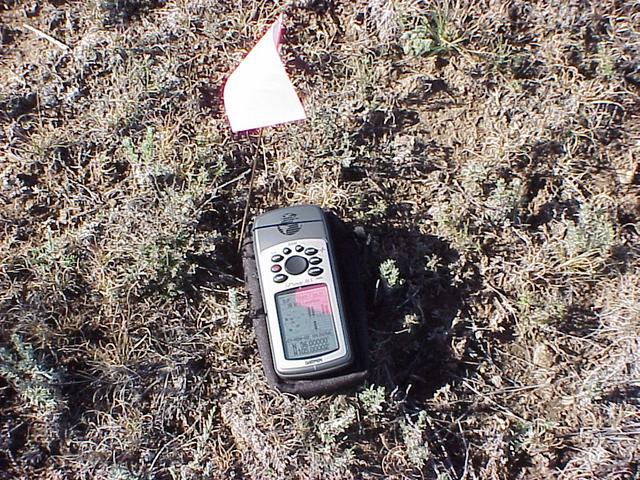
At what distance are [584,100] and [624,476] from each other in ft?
4.05

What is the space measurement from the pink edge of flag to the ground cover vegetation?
0.21m

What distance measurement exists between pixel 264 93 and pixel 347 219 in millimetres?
564

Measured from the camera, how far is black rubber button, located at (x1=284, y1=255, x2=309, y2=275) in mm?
2201

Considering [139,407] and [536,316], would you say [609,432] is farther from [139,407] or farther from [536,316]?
[139,407]

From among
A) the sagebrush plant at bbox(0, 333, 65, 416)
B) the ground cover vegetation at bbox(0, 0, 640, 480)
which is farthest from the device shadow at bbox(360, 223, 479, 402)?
the sagebrush plant at bbox(0, 333, 65, 416)

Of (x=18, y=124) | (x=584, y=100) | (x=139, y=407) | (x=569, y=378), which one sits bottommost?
(x=569, y=378)

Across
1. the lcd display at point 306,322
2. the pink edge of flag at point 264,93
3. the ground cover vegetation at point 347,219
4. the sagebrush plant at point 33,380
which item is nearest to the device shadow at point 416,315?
the ground cover vegetation at point 347,219

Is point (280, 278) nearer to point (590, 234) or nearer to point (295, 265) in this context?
point (295, 265)

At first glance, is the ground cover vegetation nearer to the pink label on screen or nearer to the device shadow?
the device shadow

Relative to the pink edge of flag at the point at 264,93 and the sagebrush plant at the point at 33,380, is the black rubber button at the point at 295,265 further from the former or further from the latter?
the sagebrush plant at the point at 33,380

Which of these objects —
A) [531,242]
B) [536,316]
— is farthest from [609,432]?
[531,242]

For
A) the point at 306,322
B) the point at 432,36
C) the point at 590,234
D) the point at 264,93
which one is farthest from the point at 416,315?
the point at 432,36

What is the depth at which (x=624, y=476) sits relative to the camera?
2326mm

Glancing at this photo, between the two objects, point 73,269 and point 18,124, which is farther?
point 18,124
